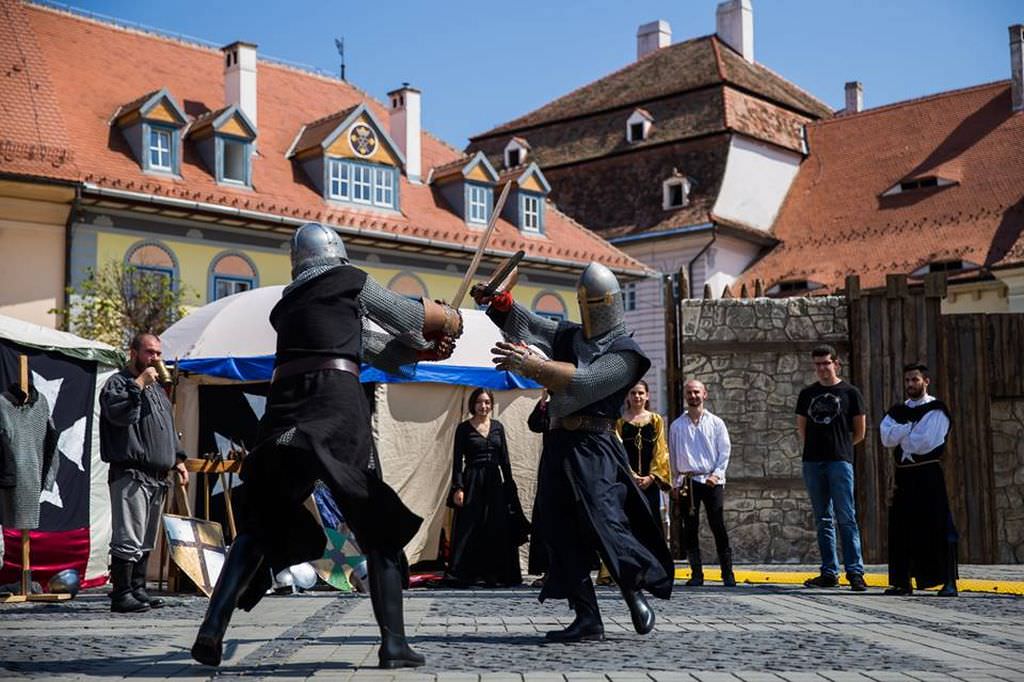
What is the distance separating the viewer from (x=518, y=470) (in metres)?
15.2

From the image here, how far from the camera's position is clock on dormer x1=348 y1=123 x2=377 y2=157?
31406mm

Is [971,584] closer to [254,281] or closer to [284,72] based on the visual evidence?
[254,281]

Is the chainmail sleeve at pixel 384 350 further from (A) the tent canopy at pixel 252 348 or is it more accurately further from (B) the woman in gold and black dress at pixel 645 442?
(A) the tent canopy at pixel 252 348

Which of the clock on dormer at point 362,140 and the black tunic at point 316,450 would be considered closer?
the black tunic at point 316,450

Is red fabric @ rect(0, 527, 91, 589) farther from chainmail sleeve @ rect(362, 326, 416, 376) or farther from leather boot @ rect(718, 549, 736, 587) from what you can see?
chainmail sleeve @ rect(362, 326, 416, 376)

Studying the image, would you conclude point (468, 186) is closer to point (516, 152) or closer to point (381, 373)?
point (516, 152)

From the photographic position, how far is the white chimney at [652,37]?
2034 inches

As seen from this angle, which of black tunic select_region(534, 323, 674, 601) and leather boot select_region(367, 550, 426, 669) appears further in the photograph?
black tunic select_region(534, 323, 674, 601)

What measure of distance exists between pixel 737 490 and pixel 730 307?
2.02 metres

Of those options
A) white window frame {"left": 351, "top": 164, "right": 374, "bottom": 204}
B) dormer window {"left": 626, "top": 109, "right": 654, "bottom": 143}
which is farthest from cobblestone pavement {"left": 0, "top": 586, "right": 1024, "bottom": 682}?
dormer window {"left": 626, "top": 109, "right": 654, "bottom": 143}

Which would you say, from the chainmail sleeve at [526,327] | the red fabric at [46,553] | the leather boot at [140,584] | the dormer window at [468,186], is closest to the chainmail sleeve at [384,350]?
the chainmail sleeve at [526,327]

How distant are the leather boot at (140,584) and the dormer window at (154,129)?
18633 millimetres

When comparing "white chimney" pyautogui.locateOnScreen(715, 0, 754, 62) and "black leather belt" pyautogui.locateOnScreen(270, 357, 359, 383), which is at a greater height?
"white chimney" pyautogui.locateOnScreen(715, 0, 754, 62)

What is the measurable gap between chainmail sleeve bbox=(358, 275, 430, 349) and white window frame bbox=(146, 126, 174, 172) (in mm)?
22034
